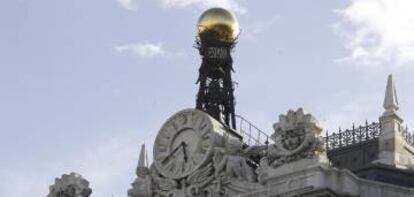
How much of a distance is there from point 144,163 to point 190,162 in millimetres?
3848

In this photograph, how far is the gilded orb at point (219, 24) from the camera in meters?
72.4

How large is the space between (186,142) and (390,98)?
10.3 m

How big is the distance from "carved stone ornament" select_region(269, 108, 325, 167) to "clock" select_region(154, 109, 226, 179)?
5.30 metres

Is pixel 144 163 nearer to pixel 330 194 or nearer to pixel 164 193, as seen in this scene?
pixel 164 193

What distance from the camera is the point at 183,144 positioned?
2452 inches

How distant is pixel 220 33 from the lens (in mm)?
72812

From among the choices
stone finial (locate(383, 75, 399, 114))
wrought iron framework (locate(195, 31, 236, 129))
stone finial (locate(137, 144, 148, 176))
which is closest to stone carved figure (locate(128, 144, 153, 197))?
stone finial (locate(137, 144, 148, 176))

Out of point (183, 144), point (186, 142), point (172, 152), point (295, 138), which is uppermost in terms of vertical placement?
point (186, 142)

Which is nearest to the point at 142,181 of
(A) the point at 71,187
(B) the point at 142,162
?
(B) the point at 142,162

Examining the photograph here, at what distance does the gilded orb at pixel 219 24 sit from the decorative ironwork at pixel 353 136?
1079cm

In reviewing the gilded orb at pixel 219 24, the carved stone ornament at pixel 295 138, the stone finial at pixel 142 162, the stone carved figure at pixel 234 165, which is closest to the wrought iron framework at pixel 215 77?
the gilded orb at pixel 219 24

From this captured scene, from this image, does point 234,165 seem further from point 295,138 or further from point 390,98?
point 390,98

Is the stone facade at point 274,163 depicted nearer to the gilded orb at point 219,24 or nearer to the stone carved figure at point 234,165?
the stone carved figure at point 234,165

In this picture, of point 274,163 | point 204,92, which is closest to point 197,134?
point 274,163
